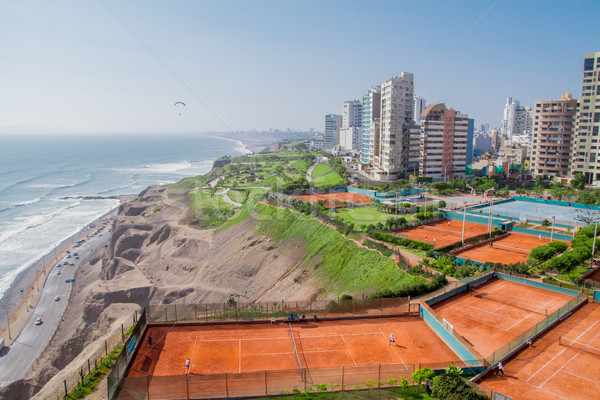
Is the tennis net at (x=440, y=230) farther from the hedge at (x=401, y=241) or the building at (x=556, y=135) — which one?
the building at (x=556, y=135)

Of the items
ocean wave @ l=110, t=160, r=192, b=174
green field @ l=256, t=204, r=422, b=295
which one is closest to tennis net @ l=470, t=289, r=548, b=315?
green field @ l=256, t=204, r=422, b=295

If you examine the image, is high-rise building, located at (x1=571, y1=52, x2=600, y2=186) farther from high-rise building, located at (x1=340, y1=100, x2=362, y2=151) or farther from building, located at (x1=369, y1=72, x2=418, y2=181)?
high-rise building, located at (x1=340, y1=100, x2=362, y2=151)

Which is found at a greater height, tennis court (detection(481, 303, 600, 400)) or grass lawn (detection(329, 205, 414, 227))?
grass lawn (detection(329, 205, 414, 227))

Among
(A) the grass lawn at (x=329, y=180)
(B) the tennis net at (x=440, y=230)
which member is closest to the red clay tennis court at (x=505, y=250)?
(B) the tennis net at (x=440, y=230)

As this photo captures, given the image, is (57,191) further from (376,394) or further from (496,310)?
(376,394)

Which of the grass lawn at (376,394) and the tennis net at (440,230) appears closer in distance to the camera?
the grass lawn at (376,394)

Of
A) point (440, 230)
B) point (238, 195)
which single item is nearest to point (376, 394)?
point (440, 230)
